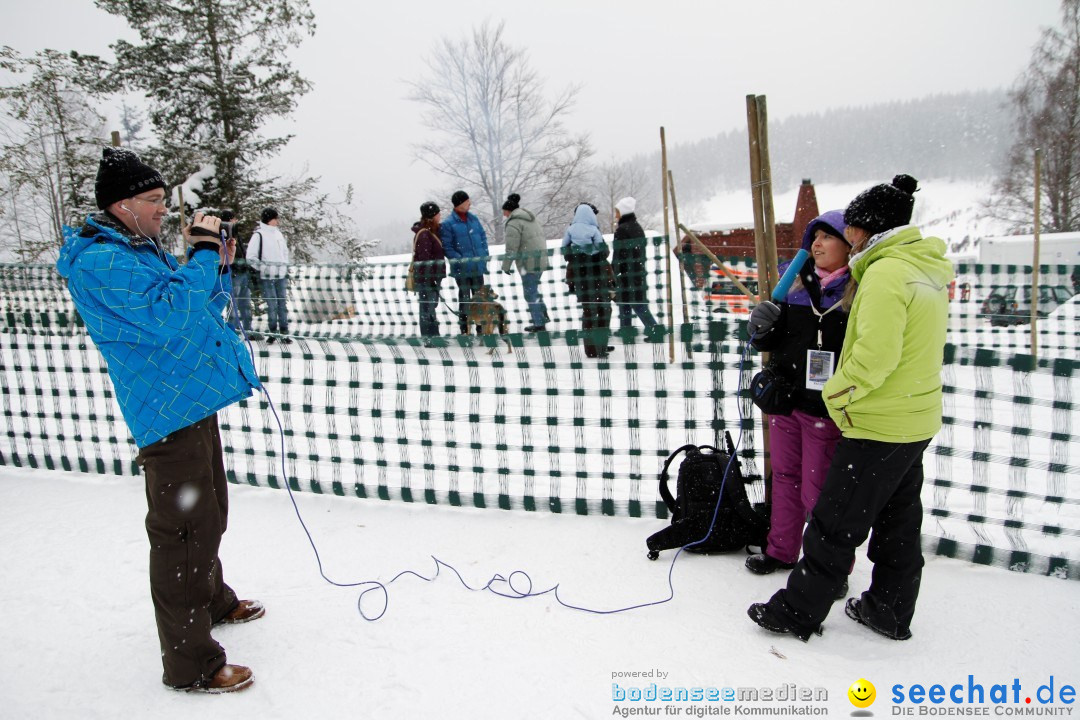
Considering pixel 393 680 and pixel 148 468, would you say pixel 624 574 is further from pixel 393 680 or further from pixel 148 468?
pixel 148 468

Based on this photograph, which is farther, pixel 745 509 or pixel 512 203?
pixel 512 203

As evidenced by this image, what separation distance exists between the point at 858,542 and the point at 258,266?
8.78 meters

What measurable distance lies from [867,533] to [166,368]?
2676 millimetres

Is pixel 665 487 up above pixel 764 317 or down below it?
below

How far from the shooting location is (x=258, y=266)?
29.6 ft

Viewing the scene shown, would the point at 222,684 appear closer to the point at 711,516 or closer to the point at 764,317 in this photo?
the point at 711,516

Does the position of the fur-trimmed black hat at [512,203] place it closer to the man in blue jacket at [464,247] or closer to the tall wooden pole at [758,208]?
the man in blue jacket at [464,247]

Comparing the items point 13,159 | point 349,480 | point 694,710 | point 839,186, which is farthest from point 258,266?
point 839,186

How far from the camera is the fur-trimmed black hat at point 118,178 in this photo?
220 cm

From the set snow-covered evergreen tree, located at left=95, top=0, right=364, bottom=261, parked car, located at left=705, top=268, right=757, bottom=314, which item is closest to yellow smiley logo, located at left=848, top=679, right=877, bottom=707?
parked car, located at left=705, top=268, right=757, bottom=314

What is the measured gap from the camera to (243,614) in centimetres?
279

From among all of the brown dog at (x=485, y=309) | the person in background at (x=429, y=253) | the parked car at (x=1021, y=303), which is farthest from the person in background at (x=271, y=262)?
the parked car at (x=1021, y=303)

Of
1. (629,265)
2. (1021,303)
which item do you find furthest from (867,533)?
(1021,303)

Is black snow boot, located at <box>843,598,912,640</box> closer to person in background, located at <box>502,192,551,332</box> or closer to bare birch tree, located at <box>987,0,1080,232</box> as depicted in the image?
person in background, located at <box>502,192,551,332</box>
